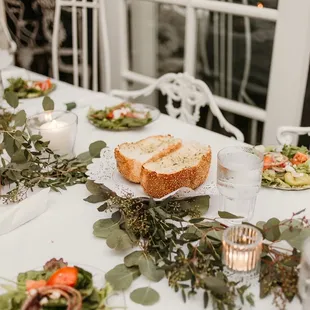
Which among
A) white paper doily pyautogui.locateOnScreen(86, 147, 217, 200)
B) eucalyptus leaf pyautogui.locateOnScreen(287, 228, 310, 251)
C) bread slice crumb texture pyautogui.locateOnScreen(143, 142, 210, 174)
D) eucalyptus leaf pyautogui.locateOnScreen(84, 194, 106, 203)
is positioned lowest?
eucalyptus leaf pyautogui.locateOnScreen(84, 194, 106, 203)

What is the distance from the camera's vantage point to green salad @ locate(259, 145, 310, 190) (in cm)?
116

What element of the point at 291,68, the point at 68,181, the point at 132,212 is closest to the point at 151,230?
the point at 132,212

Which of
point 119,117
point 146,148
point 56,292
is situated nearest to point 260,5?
point 119,117

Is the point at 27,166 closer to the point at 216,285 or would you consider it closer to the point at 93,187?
the point at 93,187

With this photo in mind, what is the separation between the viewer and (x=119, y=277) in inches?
33.3

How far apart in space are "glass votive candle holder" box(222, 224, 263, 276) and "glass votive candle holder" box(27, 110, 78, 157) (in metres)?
0.60

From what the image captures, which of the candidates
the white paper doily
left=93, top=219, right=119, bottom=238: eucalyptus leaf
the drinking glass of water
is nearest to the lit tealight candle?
the white paper doily

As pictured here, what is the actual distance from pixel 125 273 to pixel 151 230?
124 millimetres

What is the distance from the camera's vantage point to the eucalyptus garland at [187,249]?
2.57ft

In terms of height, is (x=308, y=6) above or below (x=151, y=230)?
above

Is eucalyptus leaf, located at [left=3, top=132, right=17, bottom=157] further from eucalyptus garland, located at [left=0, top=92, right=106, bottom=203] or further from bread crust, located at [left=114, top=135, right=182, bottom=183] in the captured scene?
bread crust, located at [left=114, top=135, right=182, bottom=183]

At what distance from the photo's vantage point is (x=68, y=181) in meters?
1.19

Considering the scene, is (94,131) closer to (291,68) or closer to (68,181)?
(68,181)

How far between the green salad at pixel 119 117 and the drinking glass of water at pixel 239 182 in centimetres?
51
